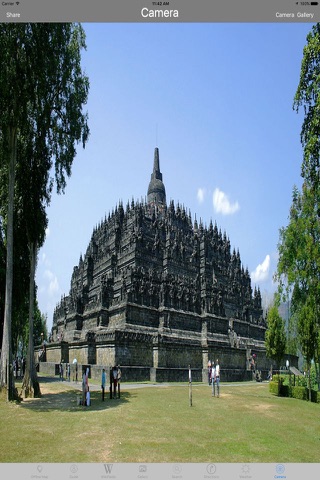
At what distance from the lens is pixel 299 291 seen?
27.5 meters

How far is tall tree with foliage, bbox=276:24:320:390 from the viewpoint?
41.5 feet

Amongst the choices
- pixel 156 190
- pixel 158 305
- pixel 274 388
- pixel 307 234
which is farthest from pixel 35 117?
pixel 156 190

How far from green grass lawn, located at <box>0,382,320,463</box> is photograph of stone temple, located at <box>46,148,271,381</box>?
12.1 metres

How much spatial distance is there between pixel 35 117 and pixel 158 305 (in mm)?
25375

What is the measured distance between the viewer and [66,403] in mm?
16188

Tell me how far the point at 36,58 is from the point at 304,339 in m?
21.5

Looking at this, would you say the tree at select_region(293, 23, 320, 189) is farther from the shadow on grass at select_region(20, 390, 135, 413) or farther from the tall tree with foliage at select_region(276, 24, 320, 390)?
the shadow on grass at select_region(20, 390, 135, 413)

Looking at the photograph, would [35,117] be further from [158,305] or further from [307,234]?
[158,305]

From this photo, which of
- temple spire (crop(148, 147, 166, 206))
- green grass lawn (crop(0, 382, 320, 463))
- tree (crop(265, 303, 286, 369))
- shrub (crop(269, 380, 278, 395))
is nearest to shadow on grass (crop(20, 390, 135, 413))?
green grass lawn (crop(0, 382, 320, 463))

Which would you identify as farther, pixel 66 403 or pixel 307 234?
pixel 307 234

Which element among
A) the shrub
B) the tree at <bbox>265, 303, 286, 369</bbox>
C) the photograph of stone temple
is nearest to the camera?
the shrub

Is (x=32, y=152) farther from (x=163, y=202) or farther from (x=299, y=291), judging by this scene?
(x=163, y=202)

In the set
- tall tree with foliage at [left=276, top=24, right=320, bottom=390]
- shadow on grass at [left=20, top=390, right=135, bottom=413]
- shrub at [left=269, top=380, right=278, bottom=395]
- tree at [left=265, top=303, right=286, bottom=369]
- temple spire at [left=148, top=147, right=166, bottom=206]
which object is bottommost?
shrub at [left=269, top=380, right=278, bottom=395]
